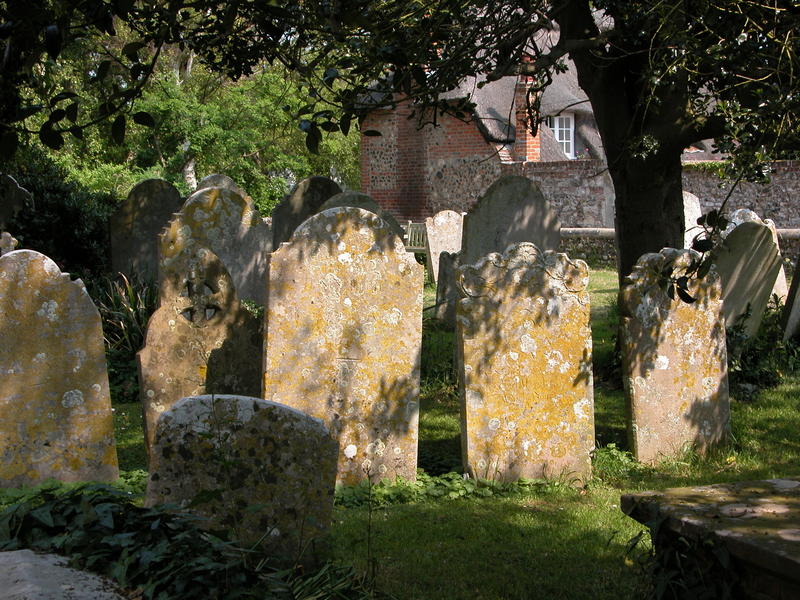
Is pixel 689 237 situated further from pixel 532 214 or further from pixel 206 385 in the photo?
pixel 206 385

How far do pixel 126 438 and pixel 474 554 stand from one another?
13.2 ft

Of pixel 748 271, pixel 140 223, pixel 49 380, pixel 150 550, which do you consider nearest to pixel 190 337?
pixel 49 380

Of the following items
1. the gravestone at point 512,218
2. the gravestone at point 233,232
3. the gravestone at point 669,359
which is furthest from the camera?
the gravestone at point 512,218

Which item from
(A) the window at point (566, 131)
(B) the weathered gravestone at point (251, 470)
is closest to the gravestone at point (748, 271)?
(B) the weathered gravestone at point (251, 470)

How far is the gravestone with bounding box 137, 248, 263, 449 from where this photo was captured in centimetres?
642

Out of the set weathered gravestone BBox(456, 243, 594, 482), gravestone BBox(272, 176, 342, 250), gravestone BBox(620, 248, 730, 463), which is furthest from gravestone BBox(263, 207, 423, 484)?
gravestone BBox(272, 176, 342, 250)

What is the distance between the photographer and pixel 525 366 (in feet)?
20.8

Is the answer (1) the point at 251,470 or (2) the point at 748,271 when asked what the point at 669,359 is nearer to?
(2) the point at 748,271

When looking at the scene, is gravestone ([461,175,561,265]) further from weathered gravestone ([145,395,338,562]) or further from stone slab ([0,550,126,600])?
stone slab ([0,550,126,600])

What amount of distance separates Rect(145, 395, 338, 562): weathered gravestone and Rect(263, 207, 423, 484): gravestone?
2.22 meters

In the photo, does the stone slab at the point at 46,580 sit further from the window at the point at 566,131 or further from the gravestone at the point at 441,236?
the window at the point at 566,131

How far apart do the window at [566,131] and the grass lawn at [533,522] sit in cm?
2632

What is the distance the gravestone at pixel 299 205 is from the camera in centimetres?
1249

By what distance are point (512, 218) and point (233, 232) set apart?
3.52 metres
